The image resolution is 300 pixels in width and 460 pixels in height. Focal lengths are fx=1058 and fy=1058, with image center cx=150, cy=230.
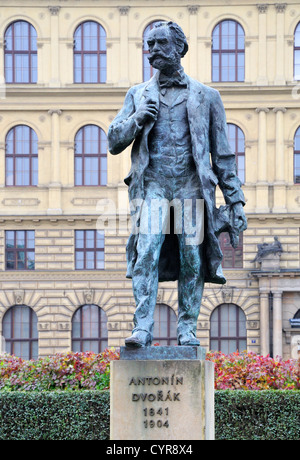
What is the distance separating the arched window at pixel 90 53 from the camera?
4119 centimetres

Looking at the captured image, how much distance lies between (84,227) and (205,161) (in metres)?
32.4

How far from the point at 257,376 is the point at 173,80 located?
9360 millimetres

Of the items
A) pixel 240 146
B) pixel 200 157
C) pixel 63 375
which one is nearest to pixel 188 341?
pixel 200 157

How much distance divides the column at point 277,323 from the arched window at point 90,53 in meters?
10.8

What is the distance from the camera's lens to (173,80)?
27.6 feet

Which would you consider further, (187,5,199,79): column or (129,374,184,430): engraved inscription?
(187,5,199,79): column

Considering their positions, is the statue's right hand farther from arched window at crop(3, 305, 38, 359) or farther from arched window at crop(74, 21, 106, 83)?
arched window at crop(74, 21, 106, 83)

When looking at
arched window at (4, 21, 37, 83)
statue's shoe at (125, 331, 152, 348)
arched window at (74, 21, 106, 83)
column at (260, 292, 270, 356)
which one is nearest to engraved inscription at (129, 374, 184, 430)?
statue's shoe at (125, 331, 152, 348)

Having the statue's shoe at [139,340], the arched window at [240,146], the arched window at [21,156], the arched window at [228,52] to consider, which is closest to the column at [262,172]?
the arched window at [240,146]

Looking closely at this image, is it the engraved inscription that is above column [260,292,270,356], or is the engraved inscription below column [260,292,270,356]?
below

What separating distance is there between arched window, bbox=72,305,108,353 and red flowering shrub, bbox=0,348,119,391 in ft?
72.3

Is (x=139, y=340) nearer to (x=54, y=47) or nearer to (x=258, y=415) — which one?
(x=258, y=415)

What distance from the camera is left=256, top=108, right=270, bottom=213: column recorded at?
132ft

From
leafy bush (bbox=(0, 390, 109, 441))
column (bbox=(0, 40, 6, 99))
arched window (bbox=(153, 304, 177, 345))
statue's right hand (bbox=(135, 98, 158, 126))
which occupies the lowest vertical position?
leafy bush (bbox=(0, 390, 109, 441))
